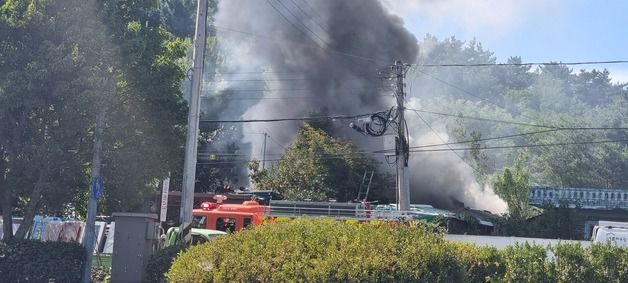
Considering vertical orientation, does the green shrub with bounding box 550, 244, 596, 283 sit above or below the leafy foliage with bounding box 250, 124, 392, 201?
below

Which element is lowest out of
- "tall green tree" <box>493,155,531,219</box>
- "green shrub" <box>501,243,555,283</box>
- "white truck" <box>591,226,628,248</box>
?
"green shrub" <box>501,243,555,283</box>

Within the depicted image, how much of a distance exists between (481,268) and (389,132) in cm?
1705

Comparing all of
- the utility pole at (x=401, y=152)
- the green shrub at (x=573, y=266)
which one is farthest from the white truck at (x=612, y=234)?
the green shrub at (x=573, y=266)

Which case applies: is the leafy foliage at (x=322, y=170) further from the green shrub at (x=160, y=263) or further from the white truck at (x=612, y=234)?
the green shrub at (x=160, y=263)

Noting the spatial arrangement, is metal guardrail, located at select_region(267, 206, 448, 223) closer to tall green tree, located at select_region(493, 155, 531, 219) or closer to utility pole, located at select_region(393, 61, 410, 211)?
utility pole, located at select_region(393, 61, 410, 211)

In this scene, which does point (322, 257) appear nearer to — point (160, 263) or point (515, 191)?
point (160, 263)

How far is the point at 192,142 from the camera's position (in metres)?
15.1

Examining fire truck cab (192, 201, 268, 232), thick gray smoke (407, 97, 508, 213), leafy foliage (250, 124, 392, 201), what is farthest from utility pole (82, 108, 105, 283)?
thick gray smoke (407, 97, 508, 213)

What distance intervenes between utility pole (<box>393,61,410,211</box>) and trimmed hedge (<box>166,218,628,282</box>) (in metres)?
12.7

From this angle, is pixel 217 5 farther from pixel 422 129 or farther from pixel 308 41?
pixel 422 129

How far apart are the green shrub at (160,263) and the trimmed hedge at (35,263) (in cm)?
167

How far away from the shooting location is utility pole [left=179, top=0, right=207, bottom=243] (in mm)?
14882

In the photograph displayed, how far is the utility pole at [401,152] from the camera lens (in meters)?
22.2

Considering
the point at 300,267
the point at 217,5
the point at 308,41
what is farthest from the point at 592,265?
the point at 217,5
